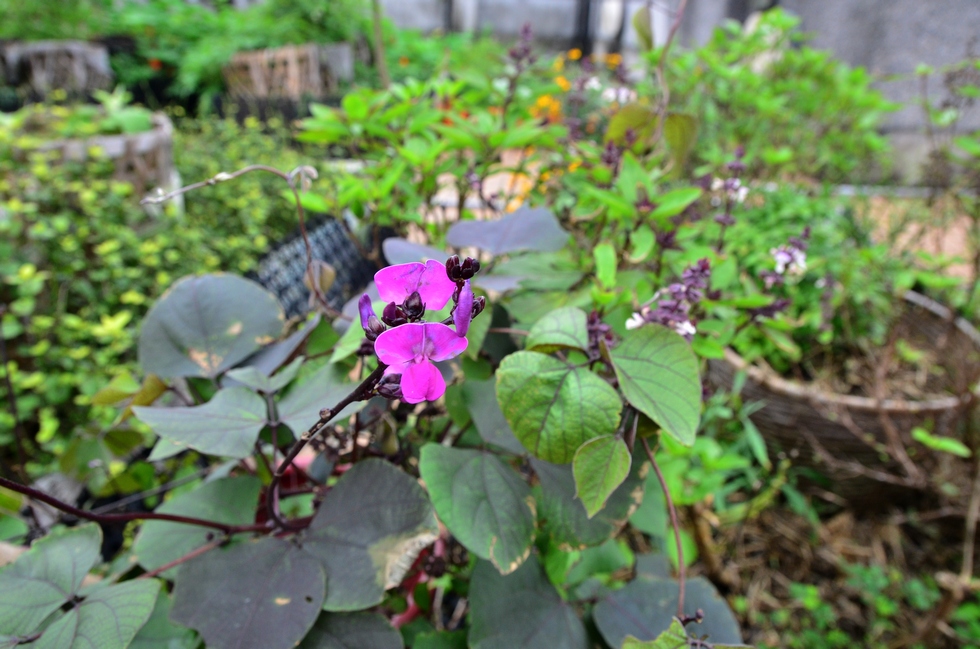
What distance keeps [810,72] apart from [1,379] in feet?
9.19

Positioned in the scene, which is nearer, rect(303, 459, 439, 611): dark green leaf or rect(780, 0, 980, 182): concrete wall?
rect(303, 459, 439, 611): dark green leaf

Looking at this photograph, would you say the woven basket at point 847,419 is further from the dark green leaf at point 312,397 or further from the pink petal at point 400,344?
the pink petal at point 400,344

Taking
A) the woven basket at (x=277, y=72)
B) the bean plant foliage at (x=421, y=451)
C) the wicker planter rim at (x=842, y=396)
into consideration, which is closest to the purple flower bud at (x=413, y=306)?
the bean plant foliage at (x=421, y=451)

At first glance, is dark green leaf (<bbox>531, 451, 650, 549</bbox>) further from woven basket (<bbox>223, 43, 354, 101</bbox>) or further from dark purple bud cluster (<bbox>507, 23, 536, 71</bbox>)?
woven basket (<bbox>223, 43, 354, 101</bbox>)

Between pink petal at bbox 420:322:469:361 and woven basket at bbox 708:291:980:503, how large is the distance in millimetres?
1296

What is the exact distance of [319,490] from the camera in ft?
1.87

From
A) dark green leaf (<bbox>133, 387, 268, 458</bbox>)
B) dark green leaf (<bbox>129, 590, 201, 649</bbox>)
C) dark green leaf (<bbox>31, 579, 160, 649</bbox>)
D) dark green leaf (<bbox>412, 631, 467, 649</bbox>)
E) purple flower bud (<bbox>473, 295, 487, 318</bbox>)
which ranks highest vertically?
purple flower bud (<bbox>473, 295, 487, 318</bbox>)

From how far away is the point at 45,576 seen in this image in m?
0.46

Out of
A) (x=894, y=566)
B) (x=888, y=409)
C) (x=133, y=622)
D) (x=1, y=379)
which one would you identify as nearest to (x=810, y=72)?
(x=888, y=409)

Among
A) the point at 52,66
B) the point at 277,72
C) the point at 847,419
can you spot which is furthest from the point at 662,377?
the point at 52,66

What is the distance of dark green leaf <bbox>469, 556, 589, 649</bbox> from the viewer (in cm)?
53

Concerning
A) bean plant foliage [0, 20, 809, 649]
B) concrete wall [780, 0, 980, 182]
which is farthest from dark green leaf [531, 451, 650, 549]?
concrete wall [780, 0, 980, 182]

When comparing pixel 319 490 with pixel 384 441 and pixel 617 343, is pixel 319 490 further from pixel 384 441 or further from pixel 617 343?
pixel 617 343

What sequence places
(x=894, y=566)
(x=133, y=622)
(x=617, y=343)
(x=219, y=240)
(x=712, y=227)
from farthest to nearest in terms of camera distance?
(x=219, y=240) < (x=894, y=566) < (x=712, y=227) < (x=617, y=343) < (x=133, y=622)
